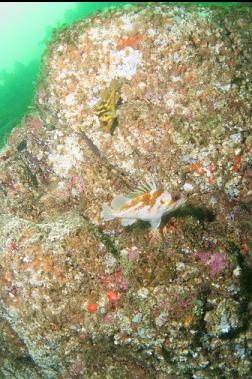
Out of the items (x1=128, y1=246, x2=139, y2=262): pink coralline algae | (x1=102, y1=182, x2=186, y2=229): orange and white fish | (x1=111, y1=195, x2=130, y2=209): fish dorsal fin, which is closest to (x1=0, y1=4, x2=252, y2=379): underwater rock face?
(x1=128, y1=246, x2=139, y2=262): pink coralline algae

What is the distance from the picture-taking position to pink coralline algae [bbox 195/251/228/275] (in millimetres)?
3834

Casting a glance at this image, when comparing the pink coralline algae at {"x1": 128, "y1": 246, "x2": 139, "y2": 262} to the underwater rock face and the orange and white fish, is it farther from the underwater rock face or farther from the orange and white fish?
the orange and white fish

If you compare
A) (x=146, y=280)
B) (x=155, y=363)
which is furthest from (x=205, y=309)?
(x=155, y=363)

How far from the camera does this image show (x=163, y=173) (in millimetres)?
4480

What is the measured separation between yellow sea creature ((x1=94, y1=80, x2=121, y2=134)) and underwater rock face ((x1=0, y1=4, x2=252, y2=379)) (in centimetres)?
2

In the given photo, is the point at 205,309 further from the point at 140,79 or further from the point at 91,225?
the point at 140,79

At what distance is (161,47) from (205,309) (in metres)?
3.60

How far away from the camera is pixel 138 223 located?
423 cm

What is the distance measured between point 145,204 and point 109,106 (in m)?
2.08

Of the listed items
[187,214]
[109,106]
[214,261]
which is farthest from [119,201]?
[109,106]

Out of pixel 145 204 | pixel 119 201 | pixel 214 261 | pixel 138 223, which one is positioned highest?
pixel 119 201

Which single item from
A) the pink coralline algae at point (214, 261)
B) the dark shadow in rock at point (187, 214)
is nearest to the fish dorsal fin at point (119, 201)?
the dark shadow in rock at point (187, 214)

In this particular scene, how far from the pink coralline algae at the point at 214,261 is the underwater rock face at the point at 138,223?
0.02 m

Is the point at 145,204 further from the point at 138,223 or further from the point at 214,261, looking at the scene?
the point at 214,261
